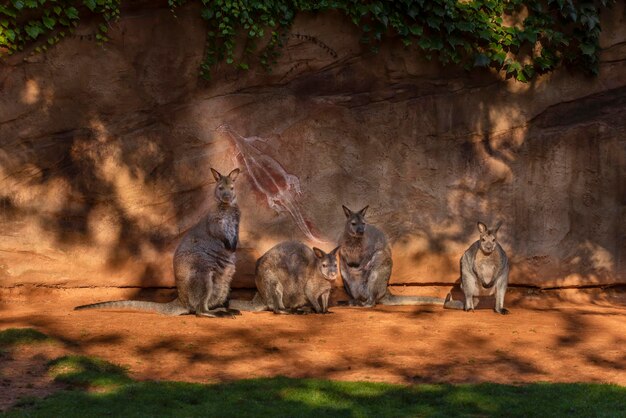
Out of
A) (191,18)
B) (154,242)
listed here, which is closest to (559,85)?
(191,18)

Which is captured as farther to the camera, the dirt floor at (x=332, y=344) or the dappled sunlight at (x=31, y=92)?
the dappled sunlight at (x=31, y=92)

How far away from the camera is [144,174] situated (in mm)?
14844

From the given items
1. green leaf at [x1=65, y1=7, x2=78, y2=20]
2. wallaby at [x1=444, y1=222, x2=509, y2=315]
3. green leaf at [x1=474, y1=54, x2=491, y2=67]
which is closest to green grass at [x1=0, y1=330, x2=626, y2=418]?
wallaby at [x1=444, y1=222, x2=509, y2=315]

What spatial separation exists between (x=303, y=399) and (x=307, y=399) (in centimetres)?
4

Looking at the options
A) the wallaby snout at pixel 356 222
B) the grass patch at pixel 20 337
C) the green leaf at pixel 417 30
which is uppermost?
the green leaf at pixel 417 30

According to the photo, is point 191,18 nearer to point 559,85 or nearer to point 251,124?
point 251,124

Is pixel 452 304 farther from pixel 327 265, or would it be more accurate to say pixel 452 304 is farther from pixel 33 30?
pixel 33 30

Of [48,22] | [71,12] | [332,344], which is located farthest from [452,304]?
[48,22]

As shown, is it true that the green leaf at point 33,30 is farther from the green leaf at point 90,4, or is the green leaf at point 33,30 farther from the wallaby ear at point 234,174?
the wallaby ear at point 234,174

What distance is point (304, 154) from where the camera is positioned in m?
15.3

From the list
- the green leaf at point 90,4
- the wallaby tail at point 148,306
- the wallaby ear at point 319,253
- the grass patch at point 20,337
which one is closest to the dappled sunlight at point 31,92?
the green leaf at point 90,4

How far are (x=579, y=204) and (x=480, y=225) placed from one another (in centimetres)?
225

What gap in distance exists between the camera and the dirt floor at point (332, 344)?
403 inches

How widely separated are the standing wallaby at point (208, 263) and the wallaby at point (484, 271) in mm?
3388
